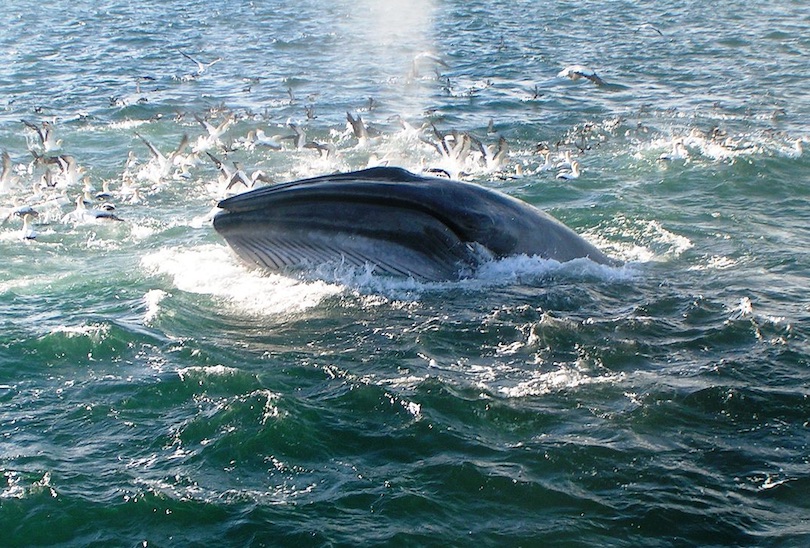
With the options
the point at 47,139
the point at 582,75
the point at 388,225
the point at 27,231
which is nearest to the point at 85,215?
the point at 27,231

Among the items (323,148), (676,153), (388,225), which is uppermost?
(388,225)

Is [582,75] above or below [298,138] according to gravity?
above

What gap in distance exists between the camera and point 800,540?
A: 22.3ft

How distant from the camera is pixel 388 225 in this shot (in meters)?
10.8

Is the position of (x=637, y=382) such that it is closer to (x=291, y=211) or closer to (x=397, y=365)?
(x=397, y=365)

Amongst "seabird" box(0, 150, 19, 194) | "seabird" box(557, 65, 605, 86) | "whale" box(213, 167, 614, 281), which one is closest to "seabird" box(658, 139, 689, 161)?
"seabird" box(557, 65, 605, 86)

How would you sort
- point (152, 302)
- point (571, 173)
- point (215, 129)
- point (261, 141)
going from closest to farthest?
1. point (152, 302)
2. point (571, 173)
3. point (261, 141)
4. point (215, 129)

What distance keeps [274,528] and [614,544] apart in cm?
238

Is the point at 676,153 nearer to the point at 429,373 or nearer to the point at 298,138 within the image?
the point at 298,138

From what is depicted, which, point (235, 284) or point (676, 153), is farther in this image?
point (676, 153)

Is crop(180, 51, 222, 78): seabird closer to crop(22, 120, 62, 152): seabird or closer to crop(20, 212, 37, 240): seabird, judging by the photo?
crop(22, 120, 62, 152): seabird

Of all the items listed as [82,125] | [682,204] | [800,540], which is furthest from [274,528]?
[82,125]

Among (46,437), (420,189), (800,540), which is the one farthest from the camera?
(420,189)

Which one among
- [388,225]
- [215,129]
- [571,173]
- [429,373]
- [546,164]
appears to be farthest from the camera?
[215,129]
